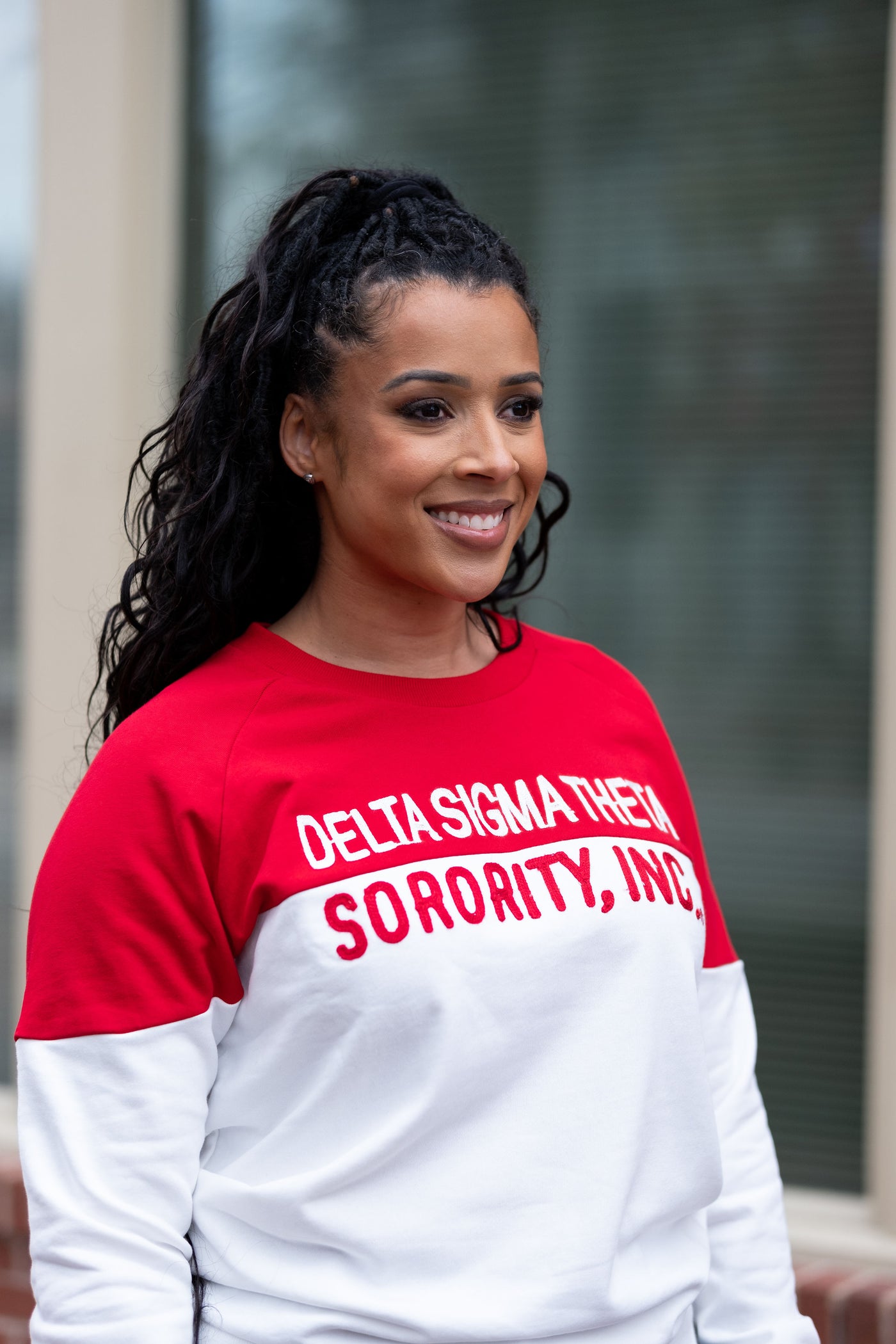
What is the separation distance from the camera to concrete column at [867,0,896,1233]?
93.0 inches

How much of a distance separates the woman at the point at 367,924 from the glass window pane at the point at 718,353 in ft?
4.16

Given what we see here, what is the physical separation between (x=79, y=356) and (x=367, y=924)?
194cm

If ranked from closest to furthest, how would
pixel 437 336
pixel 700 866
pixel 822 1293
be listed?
pixel 437 336, pixel 700 866, pixel 822 1293

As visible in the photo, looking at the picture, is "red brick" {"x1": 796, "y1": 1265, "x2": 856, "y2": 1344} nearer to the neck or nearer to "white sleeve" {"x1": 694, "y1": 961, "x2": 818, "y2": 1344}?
"white sleeve" {"x1": 694, "y1": 961, "x2": 818, "y2": 1344}

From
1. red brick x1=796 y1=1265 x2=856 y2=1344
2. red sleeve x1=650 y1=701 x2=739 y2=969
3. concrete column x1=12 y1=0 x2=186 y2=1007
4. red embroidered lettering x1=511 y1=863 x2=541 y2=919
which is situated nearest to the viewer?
red embroidered lettering x1=511 y1=863 x2=541 y2=919

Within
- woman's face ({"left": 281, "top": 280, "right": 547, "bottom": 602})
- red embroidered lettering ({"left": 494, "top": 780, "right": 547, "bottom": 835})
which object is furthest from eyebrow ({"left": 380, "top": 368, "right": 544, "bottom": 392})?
red embroidered lettering ({"left": 494, "top": 780, "right": 547, "bottom": 835})

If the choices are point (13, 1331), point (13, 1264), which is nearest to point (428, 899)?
point (13, 1264)

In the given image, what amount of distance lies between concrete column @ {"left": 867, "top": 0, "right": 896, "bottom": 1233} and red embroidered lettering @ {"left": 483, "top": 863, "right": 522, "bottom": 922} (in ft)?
4.34

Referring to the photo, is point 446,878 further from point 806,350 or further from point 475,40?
point 475,40

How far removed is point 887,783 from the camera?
2.37 meters

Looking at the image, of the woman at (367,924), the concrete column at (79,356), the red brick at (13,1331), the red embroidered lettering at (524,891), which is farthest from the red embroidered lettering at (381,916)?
the red brick at (13,1331)

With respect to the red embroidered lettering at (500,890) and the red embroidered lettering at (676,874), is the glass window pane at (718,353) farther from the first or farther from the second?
the red embroidered lettering at (500,890)

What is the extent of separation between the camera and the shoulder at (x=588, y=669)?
1492mm

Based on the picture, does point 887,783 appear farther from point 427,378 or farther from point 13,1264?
point 13,1264
